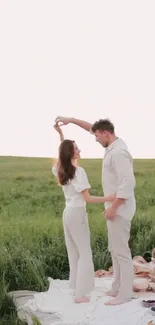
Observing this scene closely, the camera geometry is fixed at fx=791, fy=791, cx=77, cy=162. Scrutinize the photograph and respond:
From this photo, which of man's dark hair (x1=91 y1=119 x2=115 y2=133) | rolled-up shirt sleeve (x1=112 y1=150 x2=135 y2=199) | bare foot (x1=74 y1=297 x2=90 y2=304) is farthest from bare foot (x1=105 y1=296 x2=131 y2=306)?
man's dark hair (x1=91 y1=119 x2=115 y2=133)

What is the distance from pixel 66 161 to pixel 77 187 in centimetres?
30

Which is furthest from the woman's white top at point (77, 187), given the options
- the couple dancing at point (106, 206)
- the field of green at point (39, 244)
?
the field of green at point (39, 244)

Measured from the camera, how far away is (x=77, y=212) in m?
8.43

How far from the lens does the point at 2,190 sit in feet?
72.4

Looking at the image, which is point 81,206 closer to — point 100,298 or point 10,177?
point 100,298

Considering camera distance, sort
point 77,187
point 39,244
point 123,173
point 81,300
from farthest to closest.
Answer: point 39,244 < point 81,300 < point 77,187 < point 123,173

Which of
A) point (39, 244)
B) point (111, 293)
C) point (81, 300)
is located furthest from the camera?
A: point (39, 244)

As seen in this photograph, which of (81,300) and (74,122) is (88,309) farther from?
(74,122)

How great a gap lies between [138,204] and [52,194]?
3165 millimetres

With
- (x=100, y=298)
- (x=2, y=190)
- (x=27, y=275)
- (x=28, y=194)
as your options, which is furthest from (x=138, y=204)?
(x=100, y=298)

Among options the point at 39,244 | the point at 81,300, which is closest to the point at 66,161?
the point at 81,300

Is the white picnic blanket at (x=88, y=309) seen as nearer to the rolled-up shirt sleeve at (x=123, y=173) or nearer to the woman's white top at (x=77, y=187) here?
the woman's white top at (x=77, y=187)

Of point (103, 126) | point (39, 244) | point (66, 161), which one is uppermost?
point (103, 126)

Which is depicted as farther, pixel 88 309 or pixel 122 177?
pixel 88 309
